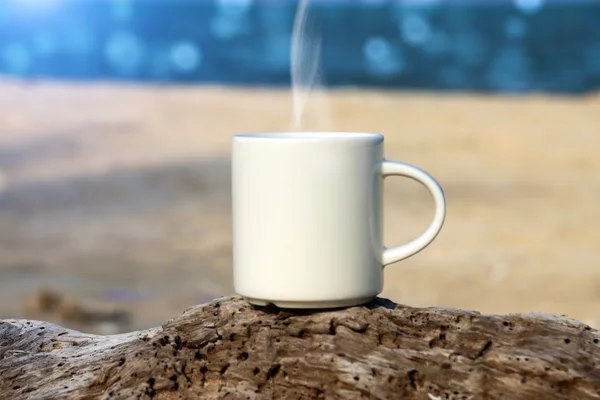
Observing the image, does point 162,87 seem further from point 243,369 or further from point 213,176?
point 243,369

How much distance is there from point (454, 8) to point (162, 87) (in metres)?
3.75

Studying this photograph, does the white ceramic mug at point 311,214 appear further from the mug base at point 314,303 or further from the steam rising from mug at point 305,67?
the steam rising from mug at point 305,67

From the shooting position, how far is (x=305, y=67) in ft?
3.93

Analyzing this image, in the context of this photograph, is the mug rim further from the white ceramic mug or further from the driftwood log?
the driftwood log

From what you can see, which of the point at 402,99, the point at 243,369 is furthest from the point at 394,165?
the point at 402,99

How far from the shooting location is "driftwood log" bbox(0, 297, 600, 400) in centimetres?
105

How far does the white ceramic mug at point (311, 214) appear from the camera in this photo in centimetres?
107

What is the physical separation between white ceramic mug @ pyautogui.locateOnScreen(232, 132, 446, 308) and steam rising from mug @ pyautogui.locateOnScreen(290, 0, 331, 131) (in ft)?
0.35

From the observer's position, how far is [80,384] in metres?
1.13

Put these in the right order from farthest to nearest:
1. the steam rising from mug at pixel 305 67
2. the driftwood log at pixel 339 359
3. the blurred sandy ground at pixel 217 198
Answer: the blurred sandy ground at pixel 217 198
the steam rising from mug at pixel 305 67
the driftwood log at pixel 339 359

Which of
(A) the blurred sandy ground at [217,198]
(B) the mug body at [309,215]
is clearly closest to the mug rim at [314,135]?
(B) the mug body at [309,215]

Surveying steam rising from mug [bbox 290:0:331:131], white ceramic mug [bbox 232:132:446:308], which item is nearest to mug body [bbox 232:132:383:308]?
white ceramic mug [bbox 232:132:446:308]

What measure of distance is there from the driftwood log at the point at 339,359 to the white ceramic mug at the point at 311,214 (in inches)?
1.9

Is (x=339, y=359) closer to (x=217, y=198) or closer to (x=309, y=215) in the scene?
(x=309, y=215)
